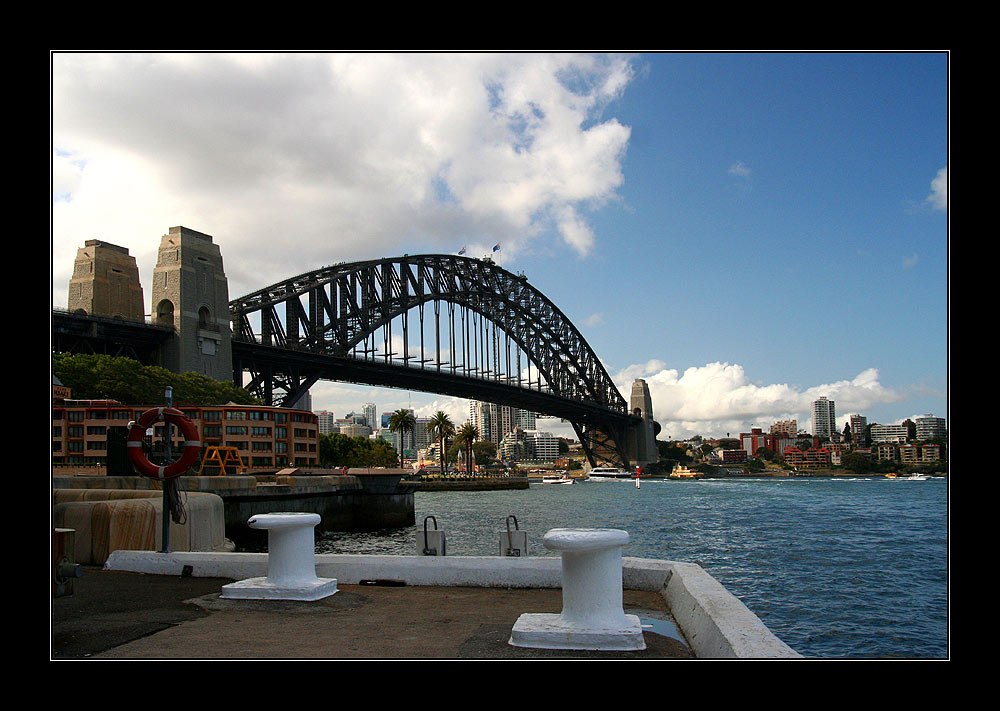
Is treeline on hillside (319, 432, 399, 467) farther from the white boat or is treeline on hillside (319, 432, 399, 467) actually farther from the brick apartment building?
the white boat

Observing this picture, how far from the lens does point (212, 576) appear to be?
25.1ft

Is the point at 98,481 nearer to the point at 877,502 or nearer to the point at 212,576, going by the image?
the point at 212,576

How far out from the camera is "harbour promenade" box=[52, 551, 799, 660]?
15.6 feet

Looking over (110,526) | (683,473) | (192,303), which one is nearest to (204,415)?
(192,303)

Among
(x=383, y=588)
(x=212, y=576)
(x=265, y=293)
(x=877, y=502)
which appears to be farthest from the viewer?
(x=265, y=293)

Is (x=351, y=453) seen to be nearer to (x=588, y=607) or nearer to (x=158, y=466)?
(x=158, y=466)

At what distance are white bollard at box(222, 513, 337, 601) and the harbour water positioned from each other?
4.32 meters

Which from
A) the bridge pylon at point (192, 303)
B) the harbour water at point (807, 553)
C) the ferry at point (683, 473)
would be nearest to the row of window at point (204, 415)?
the bridge pylon at point (192, 303)

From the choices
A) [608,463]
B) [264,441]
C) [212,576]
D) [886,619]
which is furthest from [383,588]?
[608,463]

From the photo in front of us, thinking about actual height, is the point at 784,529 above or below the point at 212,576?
below

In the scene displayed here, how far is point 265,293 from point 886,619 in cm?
6525

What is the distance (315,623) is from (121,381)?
4720 centimetres

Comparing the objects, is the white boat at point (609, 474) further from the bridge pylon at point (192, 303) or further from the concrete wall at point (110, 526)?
the concrete wall at point (110, 526)

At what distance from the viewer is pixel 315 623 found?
18.5 ft
